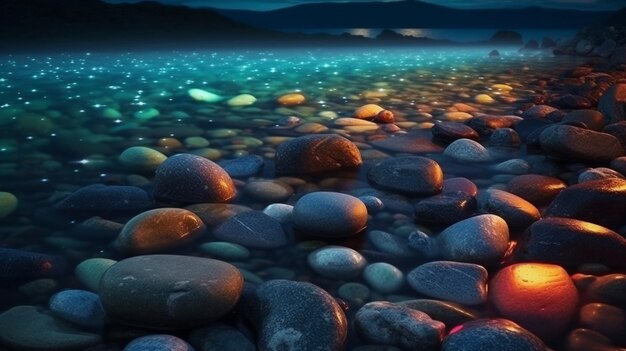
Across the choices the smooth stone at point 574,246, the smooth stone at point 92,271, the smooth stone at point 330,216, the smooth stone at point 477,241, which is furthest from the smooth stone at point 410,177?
the smooth stone at point 92,271

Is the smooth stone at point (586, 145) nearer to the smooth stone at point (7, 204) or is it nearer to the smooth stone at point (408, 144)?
the smooth stone at point (408, 144)

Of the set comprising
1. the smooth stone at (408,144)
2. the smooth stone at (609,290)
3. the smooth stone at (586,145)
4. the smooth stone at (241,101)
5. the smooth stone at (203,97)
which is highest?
the smooth stone at (586,145)

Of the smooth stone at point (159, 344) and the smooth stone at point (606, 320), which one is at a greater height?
the smooth stone at point (159, 344)

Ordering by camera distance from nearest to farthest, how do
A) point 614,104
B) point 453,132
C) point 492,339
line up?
point 492,339 < point 453,132 < point 614,104

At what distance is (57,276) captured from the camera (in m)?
2.87

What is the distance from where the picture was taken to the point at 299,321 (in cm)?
220

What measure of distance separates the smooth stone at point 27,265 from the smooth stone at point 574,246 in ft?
9.60

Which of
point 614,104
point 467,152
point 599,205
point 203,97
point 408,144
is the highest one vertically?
point 614,104

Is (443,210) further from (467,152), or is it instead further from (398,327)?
(467,152)

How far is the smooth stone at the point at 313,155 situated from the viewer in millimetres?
4746

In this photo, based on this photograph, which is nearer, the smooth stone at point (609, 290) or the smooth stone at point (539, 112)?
the smooth stone at point (609, 290)

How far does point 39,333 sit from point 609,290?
2.98m

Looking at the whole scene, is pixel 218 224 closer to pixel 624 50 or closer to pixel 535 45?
pixel 624 50

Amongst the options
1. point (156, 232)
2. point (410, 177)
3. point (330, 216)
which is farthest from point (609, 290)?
point (156, 232)
